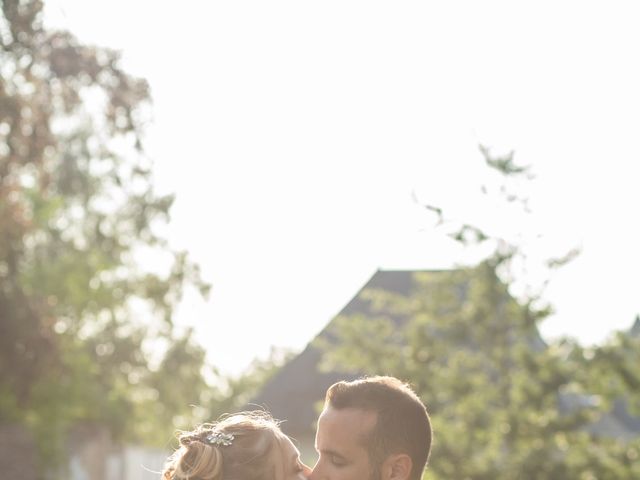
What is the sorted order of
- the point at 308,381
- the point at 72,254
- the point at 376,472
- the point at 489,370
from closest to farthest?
the point at 376,472
the point at 489,370
the point at 308,381
the point at 72,254

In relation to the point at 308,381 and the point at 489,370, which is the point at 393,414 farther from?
the point at 308,381

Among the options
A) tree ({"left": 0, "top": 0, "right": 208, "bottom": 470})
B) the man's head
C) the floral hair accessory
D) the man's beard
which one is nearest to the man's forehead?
the man's head

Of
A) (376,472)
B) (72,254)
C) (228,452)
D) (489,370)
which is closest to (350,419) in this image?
(376,472)

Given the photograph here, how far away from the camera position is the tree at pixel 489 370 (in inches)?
621

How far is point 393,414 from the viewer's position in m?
6.16

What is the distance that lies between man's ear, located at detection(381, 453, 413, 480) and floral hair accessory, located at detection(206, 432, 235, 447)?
73 cm

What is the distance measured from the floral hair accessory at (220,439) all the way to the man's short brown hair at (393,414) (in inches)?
19.0

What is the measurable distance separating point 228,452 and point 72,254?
44736mm

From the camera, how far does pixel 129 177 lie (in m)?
16.7

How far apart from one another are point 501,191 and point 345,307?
16.5ft

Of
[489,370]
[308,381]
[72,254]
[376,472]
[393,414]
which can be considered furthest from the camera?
[72,254]

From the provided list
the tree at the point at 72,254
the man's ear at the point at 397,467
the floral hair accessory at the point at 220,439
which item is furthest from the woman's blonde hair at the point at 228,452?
the tree at the point at 72,254

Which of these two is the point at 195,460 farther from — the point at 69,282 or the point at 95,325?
the point at 95,325

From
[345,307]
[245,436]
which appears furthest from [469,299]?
[245,436]
